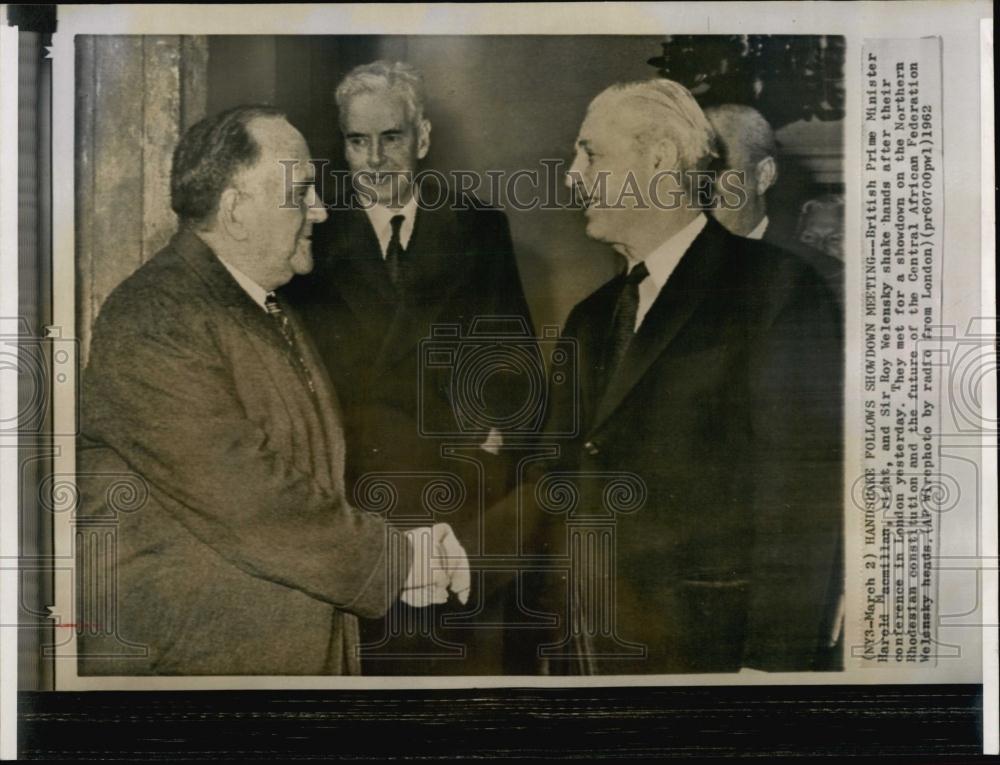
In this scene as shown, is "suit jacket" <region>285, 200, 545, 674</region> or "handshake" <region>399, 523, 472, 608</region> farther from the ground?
"suit jacket" <region>285, 200, 545, 674</region>

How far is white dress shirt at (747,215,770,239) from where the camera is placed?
2.07 meters

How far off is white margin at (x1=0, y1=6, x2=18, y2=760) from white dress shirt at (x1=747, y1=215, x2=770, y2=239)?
1661 millimetres

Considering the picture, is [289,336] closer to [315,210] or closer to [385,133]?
[315,210]

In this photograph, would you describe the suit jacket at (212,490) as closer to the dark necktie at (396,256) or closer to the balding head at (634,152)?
the dark necktie at (396,256)

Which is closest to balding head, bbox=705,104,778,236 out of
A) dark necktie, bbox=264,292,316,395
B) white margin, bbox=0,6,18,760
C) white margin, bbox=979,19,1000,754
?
white margin, bbox=979,19,1000,754

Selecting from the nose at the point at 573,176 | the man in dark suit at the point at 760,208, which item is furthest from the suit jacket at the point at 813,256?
the nose at the point at 573,176

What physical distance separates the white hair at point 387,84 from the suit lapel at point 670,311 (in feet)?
2.25

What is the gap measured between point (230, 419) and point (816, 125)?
148 cm

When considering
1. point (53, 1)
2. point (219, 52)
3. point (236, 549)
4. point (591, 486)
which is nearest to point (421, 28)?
point (219, 52)

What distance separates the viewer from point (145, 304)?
2.03 m

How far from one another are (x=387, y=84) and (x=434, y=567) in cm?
109

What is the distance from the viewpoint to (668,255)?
207 centimetres

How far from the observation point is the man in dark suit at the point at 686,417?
6.74 feet

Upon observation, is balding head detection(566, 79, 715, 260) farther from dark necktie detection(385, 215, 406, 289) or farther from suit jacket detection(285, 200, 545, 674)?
dark necktie detection(385, 215, 406, 289)
